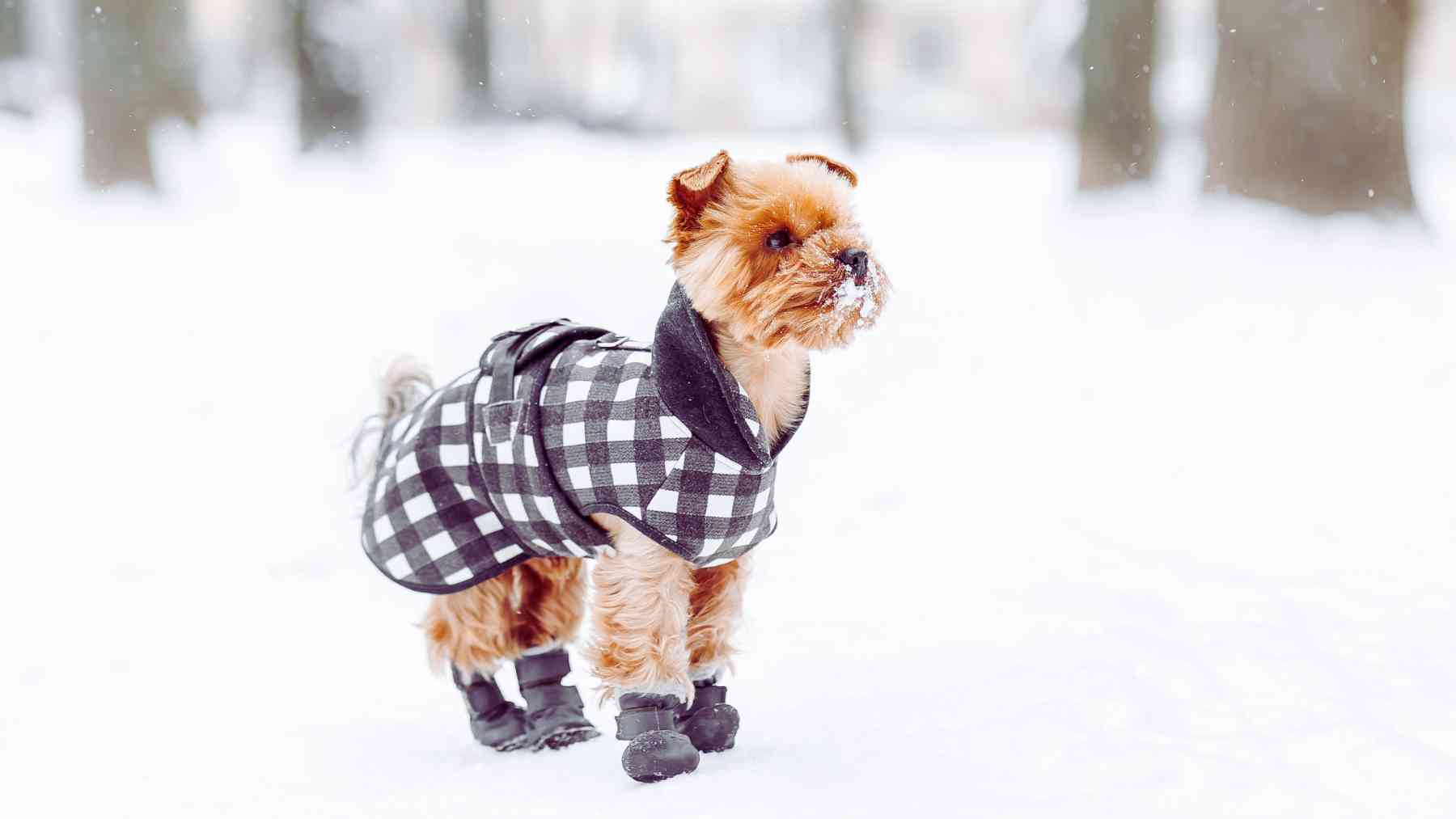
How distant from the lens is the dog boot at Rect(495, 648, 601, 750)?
12.7 ft

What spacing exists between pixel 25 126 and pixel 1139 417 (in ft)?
35.0

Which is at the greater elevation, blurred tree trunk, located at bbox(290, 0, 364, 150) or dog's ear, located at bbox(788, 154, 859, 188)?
blurred tree trunk, located at bbox(290, 0, 364, 150)

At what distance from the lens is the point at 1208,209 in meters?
8.33

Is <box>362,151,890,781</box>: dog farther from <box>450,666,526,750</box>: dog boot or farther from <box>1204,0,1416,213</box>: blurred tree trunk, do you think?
<box>1204,0,1416,213</box>: blurred tree trunk

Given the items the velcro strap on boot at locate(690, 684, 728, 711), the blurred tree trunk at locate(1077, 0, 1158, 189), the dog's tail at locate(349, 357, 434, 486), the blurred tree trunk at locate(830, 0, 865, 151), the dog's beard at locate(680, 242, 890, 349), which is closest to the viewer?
the dog's beard at locate(680, 242, 890, 349)

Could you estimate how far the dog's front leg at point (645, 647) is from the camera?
10.9 ft

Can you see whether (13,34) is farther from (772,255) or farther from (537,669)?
(772,255)

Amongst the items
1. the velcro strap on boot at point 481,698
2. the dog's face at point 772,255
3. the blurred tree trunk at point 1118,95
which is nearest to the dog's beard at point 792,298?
the dog's face at point 772,255

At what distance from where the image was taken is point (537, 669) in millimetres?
3969

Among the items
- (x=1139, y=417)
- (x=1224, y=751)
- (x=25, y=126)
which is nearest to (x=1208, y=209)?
(x=1139, y=417)

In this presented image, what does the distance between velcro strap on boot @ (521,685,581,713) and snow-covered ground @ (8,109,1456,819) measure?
0.92ft

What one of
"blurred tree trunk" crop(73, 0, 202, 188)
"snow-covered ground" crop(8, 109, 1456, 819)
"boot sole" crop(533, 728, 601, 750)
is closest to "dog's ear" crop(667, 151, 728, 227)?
"snow-covered ground" crop(8, 109, 1456, 819)

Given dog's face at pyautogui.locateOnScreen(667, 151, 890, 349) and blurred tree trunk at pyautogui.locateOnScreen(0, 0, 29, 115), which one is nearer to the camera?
dog's face at pyautogui.locateOnScreen(667, 151, 890, 349)

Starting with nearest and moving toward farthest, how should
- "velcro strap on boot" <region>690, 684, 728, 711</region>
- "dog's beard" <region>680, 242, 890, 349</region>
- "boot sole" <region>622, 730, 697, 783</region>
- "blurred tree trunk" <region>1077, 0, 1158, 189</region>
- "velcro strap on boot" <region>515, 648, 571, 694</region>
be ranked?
1. "dog's beard" <region>680, 242, 890, 349</region>
2. "boot sole" <region>622, 730, 697, 783</region>
3. "velcro strap on boot" <region>690, 684, 728, 711</region>
4. "velcro strap on boot" <region>515, 648, 571, 694</region>
5. "blurred tree trunk" <region>1077, 0, 1158, 189</region>
